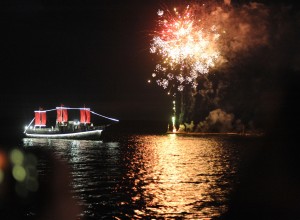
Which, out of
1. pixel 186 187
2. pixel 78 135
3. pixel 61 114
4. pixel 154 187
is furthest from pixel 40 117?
pixel 186 187

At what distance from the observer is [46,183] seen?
Result: 40375mm

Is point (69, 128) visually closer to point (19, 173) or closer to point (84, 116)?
point (84, 116)

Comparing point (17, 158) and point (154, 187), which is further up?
point (17, 158)

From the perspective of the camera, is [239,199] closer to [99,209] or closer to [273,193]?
→ [273,193]

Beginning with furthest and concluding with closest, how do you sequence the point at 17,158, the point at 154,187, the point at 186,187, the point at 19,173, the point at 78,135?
the point at 78,135 → the point at 17,158 → the point at 19,173 → the point at 154,187 → the point at 186,187

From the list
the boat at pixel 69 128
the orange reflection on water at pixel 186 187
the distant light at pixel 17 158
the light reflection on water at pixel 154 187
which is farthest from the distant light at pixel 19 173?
the boat at pixel 69 128

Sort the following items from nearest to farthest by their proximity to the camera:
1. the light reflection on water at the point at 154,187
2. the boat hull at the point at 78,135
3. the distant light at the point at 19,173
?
the light reflection on water at the point at 154,187 → the distant light at the point at 19,173 → the boat hull at the point at 78,135

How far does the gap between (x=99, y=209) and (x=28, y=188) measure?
12.2 metres

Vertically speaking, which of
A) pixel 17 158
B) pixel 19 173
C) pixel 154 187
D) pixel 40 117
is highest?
pixel 40 117

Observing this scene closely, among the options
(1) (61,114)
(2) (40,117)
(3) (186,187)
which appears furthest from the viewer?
(2) (40,117)

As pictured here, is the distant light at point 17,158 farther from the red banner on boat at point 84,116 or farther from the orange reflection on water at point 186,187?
the red banner on boat at point 84,116

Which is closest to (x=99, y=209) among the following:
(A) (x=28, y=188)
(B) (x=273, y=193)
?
(A) (x=28, y=188)

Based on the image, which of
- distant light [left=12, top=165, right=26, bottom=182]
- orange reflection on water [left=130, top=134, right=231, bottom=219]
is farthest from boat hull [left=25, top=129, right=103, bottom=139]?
distant light [left=12, top=165, right=26, bottom=182]

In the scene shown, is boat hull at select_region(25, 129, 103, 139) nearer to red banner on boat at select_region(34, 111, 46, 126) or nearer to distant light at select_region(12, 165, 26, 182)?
red banner on boat at select_region(34, 111, 46, 126)
